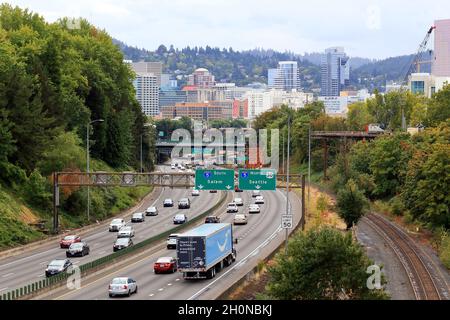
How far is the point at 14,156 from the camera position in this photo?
71.4 m

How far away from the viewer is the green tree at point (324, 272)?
33500 millimetres

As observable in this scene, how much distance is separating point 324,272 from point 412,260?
22.3 m

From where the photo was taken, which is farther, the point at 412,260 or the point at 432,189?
the point at 432,189

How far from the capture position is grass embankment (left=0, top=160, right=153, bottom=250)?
6024 centimetres

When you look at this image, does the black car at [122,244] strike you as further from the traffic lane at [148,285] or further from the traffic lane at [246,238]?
the traffic lane at [246,238]

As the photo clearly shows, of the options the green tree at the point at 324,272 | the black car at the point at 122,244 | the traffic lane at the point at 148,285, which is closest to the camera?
the green tree at the point at 324,272

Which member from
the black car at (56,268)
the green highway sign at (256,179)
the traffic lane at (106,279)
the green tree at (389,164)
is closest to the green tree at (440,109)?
the green tree at (389,164)

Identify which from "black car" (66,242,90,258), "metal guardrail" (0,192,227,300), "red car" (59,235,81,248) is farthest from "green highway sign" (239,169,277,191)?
"red car" (59,235,81,248)

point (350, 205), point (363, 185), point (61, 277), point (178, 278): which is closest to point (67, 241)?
point (178, 278)

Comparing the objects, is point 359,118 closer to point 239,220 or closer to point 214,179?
point 239,220

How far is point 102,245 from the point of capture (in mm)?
61750

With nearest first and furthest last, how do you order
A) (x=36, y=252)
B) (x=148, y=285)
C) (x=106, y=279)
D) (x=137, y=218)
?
(x=148, y=285), (x=106, y=279), (x=36, y=252), (x=137, y=218)

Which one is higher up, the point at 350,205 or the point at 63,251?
the point at 350,205

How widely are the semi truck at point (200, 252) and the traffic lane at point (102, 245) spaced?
24.8 feet
